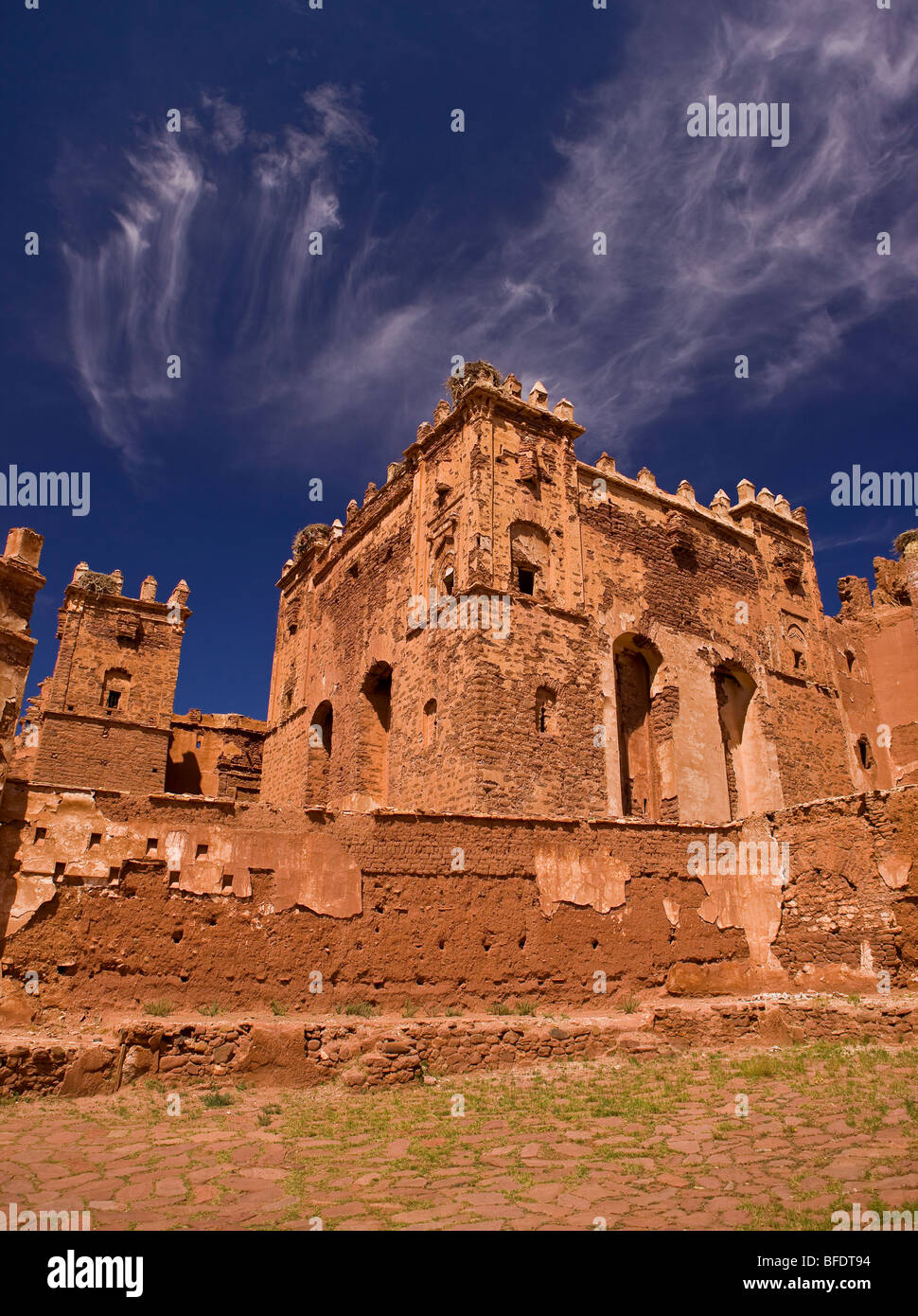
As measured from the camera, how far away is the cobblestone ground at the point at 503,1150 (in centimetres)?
491

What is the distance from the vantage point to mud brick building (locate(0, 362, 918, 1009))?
10.4 meters

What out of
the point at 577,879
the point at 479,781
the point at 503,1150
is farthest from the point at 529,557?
the point at 503,1150

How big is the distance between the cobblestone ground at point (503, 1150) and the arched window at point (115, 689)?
22.1m

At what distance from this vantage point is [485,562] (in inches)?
720

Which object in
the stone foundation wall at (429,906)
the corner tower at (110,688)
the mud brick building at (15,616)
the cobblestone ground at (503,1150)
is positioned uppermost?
the corner tower at (110,688)

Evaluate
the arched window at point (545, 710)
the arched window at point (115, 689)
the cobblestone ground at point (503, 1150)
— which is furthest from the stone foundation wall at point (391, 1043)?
the arched window at point (115, 689)

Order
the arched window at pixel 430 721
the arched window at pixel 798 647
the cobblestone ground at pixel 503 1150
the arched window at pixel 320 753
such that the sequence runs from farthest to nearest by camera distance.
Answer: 1. the arched window at pixel 798 647
2. the arched window at pixel 320 753
3. the arched window at pixel 430 721
4. the cobblestone ground at pixel 503 1150

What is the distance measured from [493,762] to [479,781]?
52 cm

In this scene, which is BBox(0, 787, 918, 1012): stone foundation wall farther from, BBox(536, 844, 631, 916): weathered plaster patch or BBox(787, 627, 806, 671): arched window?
BBox(787, 627, 806, 671): arched window

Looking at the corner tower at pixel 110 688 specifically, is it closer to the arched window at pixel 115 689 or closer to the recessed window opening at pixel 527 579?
the arched window at pixel 115 689

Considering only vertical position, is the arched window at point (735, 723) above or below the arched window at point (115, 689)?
below

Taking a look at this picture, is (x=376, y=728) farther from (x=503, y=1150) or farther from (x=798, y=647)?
(x=503, y=1150)

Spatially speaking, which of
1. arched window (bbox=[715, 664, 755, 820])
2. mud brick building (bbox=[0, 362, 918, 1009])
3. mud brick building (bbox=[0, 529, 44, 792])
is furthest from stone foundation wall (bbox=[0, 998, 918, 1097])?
arched window (bbox=[715, 664, 755, 820])

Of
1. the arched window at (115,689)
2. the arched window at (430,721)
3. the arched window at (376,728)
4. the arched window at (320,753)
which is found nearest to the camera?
the arched window at (430,721)
